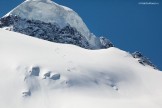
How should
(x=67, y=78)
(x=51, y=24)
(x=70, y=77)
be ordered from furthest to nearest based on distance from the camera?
(x=51, y=24) → (x=70, y=77) → (x=67, y=78)

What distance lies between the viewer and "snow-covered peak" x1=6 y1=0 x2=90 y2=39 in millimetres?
63219

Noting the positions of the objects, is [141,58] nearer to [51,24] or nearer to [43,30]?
[43,30]

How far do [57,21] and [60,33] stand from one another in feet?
10.2

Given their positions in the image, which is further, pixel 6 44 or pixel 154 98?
pixel 6 44

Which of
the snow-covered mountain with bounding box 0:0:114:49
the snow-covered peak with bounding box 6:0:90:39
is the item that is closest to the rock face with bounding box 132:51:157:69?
the snow-covered mountain with bounding box 0:0:114:49

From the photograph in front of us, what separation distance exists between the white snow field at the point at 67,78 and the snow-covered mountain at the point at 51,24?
22.0m


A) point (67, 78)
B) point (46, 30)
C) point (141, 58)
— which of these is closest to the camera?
point (67, 78)

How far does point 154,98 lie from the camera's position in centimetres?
3234

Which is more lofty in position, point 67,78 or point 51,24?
point 51,24

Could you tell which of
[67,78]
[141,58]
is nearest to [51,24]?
[141,58]

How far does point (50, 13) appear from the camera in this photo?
6475cm

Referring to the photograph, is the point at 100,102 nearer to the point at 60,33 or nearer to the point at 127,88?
the point at 127,88

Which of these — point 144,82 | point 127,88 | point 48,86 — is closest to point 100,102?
point 48,86

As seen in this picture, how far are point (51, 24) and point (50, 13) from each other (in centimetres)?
226
